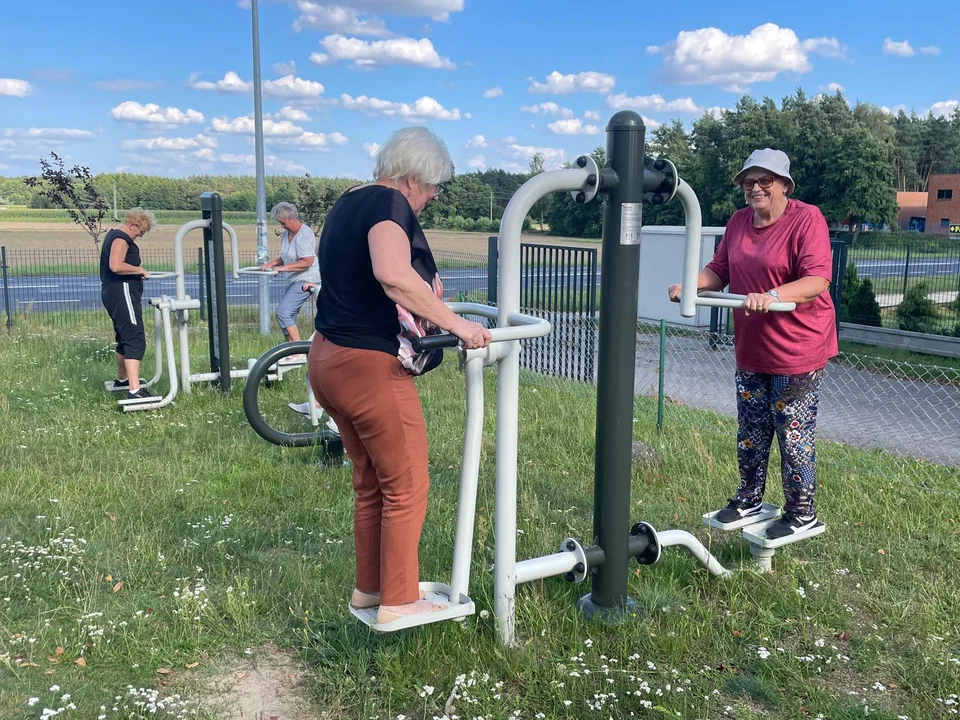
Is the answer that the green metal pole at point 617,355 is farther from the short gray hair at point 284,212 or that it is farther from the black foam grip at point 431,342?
the short gray hair at point 284,212

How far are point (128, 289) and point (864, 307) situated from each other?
1063 centimetres

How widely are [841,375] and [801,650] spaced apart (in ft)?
25.9

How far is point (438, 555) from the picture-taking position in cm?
362

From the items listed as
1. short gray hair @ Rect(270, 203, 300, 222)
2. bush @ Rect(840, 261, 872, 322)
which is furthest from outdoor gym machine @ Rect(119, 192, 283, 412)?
bush @ Rect(840, 261, 872, 322)

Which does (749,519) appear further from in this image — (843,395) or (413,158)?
(843,395)

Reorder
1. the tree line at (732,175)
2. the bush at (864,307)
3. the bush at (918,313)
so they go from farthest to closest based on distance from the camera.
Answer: the tree line at (732,175)
the bush at (864,307)
the bush at (918,313)

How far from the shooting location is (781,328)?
3297 millimetres

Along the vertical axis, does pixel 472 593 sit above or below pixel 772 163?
below

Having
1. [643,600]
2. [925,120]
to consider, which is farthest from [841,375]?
[925,120]

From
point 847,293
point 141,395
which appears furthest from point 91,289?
point 847,293

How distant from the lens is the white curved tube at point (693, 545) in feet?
10.6

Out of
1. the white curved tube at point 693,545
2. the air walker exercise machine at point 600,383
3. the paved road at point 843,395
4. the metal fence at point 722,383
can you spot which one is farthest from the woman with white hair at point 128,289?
the white curved tube at point 693,545

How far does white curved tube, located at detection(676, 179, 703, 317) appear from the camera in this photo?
2914 mm

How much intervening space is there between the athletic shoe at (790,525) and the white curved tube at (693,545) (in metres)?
0.25
